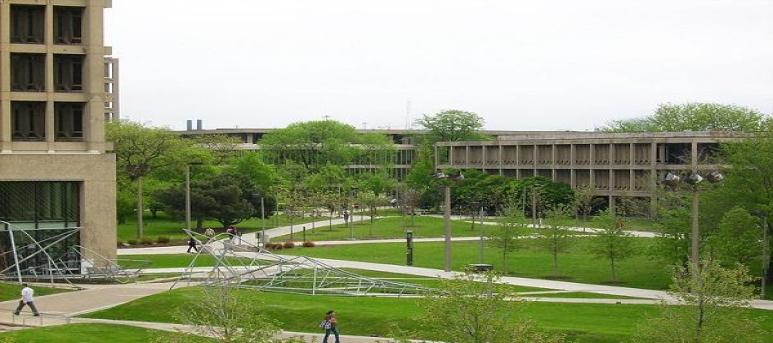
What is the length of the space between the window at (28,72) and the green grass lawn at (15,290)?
42.3ft

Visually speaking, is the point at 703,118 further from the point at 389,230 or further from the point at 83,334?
the point at 83,334

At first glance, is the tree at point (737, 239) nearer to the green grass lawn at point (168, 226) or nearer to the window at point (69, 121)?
the window at point (69, 121)

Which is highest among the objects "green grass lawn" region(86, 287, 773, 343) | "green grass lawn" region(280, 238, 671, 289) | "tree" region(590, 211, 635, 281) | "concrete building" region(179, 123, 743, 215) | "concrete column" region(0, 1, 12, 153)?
"concrete column" region(0, 1, 12, 153)

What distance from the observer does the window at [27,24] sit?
6375 cm

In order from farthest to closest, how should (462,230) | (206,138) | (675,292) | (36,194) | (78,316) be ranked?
(206,138)
(462,230)
(36,194)
(78,316)
(675,292)

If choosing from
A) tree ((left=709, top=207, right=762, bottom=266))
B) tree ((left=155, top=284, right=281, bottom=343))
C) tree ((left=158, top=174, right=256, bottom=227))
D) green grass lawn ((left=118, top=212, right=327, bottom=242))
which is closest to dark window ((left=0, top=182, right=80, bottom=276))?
green grass lawn ((left=118, top=212, right=327, bottom=242))

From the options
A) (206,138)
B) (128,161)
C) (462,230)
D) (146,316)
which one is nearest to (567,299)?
(146,316)

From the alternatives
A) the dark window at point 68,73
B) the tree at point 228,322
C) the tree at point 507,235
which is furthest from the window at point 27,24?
the tree at point 228,322

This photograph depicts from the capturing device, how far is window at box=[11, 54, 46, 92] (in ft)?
209

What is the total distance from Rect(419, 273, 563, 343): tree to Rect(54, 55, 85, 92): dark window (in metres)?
40.6

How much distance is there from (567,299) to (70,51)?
98.8 ft

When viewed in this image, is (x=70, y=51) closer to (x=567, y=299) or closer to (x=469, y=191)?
(x=567, y=299)

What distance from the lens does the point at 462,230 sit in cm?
9675

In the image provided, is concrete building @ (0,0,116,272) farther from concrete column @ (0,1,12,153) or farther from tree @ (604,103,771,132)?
tree @ (604,103,771,132)
